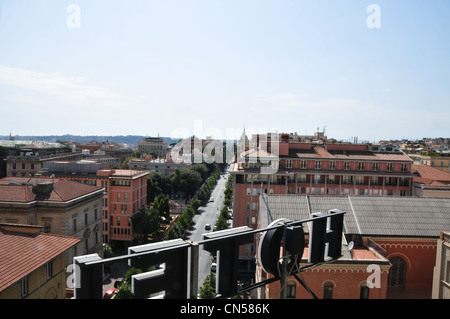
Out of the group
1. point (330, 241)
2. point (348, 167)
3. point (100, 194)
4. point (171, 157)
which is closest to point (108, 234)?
point (100, 194)

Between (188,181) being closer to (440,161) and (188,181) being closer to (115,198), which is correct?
(115,198)

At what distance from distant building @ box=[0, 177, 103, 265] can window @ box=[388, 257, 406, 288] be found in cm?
2199

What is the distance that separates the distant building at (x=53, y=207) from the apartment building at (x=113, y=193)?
13391mm

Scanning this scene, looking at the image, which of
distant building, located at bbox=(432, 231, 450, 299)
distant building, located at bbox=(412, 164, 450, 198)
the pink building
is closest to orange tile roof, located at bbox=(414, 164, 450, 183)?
distant building, located at bbox=(412, 164, 450, 198)

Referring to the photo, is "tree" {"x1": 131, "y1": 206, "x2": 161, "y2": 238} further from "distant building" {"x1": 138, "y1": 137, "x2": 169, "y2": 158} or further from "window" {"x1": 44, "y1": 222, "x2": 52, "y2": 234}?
"distant building" {"x1": 138, "y1": 137, "x2": 169, "y2": 158}

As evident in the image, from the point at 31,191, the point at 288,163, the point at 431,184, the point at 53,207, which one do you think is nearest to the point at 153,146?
the point at 288,163

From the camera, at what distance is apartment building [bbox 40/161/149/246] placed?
1826 inches

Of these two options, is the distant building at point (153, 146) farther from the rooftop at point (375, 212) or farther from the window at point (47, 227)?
the rooftop at point (375, 212)

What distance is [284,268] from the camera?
4254 mm

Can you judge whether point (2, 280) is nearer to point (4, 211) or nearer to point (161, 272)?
point (161, 272)

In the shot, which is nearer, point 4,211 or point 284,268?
point 284,268

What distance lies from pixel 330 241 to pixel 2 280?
13.8 m

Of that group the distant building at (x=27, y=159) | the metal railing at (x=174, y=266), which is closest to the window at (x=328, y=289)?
the metal railing at (x=174, y=266)

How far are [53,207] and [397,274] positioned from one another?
25.0 meters
